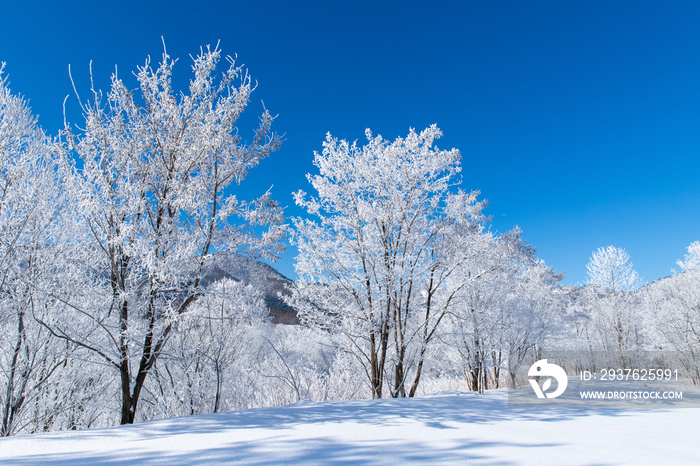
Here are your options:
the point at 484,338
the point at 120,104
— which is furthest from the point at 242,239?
the point at 484,338

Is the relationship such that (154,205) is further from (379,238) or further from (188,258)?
(379,238)

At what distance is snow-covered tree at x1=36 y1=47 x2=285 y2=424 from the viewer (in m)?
4.33

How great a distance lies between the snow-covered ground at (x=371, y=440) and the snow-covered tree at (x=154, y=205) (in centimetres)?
208

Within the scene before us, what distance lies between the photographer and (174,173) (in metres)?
4.72

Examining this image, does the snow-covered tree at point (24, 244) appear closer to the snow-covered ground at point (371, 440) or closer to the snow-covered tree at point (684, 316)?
the snow-covered ground at point (371, 440)

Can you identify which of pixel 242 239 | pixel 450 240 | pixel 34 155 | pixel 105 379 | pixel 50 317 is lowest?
pixel 105 379

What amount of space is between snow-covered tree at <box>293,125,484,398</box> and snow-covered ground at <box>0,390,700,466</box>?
437cm

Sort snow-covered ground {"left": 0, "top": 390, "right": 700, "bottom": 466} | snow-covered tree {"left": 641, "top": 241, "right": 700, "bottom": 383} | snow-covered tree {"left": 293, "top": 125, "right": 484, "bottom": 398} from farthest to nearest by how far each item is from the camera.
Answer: snow-covered tree {"left": 641, "top": 241, "right": 700, "bottom": 383} < snow-covered tree {"left": 293, "top": 125, "right": 484, "bottom": 398} < snow-covered ground {"left": 0, "top": 390, "right": 700, "bottom": 466}

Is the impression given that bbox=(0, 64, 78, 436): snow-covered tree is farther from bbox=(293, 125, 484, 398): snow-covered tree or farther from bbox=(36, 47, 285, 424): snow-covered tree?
bbox=(293, 125, 484, 398): snow-covered tree

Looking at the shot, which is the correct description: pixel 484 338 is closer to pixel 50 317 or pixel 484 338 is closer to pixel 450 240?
pixel 450 240

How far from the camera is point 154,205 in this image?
4.79 meters

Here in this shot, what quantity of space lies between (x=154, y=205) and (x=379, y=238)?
183 inches

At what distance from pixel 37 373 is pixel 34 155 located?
162 inches

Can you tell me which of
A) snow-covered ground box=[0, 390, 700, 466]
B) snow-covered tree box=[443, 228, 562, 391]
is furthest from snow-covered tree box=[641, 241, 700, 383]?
snow-covered ground box=[0, 390, 700, 466]
